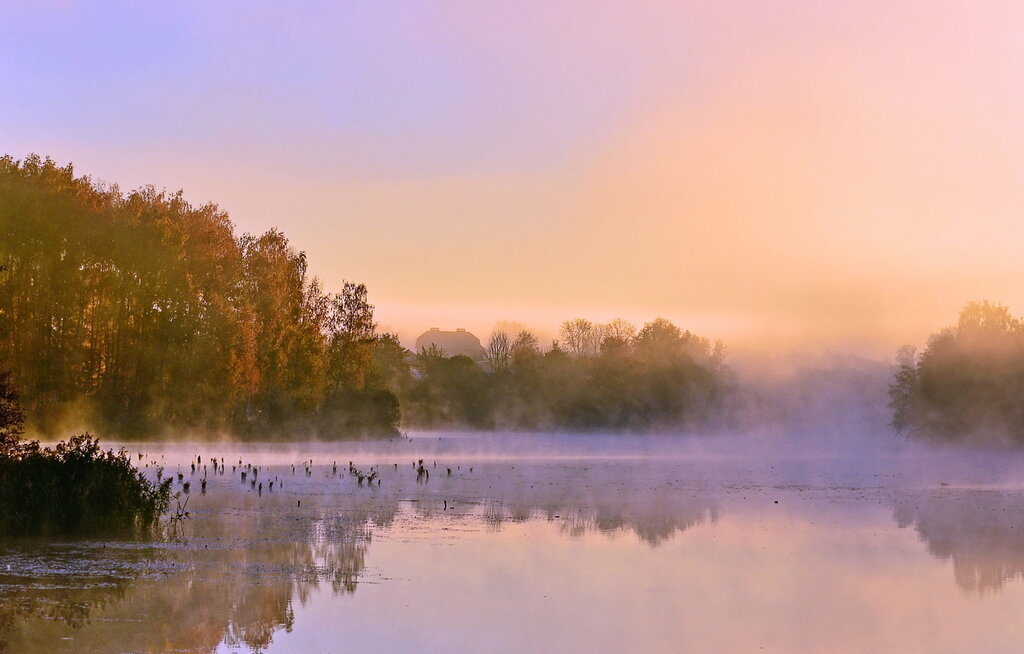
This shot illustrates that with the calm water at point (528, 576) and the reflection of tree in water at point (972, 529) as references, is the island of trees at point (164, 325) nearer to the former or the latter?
the calm water at point (528, 576)

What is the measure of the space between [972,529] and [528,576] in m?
14.1

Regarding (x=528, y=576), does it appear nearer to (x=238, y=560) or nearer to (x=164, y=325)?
(x=238, y=560)

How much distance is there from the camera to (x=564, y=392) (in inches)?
5123

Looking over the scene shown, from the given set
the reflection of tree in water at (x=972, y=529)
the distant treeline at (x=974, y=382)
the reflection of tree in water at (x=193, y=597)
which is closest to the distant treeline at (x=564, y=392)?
the distant treeline at (x=974, y=382)

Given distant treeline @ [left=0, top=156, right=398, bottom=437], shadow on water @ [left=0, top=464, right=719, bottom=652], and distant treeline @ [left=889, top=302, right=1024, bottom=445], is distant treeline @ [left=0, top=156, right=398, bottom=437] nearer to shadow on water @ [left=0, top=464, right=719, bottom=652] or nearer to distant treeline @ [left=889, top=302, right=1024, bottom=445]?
shadow on water @ [left=0, top=464, right=719, bottom=652]

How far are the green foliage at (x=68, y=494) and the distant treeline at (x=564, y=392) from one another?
323 feet

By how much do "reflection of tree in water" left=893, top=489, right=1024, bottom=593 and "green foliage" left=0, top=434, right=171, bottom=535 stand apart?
15.6 metres

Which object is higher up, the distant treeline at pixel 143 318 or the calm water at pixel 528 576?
the distant treeline at pixel 143 318

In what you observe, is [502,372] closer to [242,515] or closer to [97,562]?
[242,515]

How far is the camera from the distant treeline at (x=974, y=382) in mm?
97375

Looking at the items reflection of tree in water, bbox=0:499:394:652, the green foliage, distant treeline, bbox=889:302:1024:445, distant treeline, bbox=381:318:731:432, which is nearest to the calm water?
reflection of tree in water, bbox=0:499:394:652

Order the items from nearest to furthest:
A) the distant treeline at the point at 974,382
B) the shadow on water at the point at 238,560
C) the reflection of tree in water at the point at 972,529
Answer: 1. the shadow on water at the point at 238,560
2. the reflection of tree in water at the point at 972,529
3. the distant treeline at the point at 974,382

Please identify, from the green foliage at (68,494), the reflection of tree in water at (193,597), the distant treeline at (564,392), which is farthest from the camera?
the distant treeline at (564,392)

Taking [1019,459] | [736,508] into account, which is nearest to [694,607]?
[736,508]
